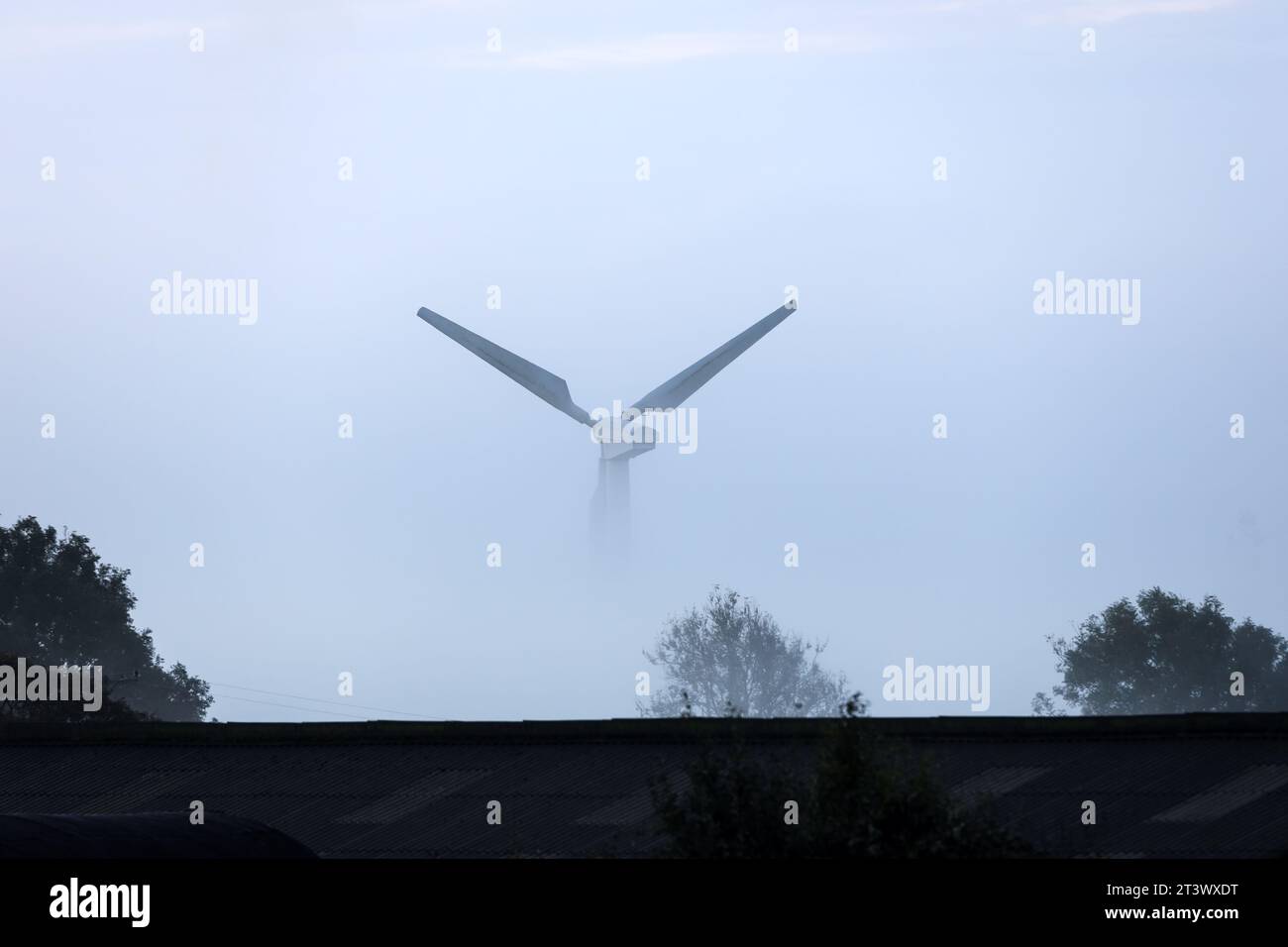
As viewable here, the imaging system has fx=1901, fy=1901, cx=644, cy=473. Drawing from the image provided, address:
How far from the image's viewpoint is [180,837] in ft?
136

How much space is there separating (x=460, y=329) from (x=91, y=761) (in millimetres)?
52265

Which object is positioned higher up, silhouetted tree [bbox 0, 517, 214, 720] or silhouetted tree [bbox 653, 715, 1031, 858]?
silhouetted tree [bbox 0, 517, 214, 720]

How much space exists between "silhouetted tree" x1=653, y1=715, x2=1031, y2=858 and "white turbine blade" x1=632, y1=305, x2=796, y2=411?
70.6 m

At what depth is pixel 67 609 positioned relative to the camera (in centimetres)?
17662

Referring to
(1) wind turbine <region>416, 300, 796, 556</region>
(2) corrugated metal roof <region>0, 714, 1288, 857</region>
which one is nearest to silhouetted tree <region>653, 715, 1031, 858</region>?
(2) corrugated metal roof <region>0, 714, 1288, 857</region>

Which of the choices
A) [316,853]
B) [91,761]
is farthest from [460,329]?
[316,853]

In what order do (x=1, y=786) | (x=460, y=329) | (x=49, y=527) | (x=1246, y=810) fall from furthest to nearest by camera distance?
(x=49, y=527) → (x=460, y=329) → (x=1, y=786) → (x=1246, y=810)

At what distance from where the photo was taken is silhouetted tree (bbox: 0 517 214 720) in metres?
175

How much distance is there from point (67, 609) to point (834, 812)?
503 feet

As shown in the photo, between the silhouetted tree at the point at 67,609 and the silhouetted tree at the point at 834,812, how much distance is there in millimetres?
146153

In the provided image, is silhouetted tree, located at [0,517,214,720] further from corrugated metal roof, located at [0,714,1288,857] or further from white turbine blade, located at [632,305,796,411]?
corrugated metal roof, located at [0,714,1288,857]

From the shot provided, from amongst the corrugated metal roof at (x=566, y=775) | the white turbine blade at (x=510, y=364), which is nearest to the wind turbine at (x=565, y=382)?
the white turbine blade at (x=510, y=364)

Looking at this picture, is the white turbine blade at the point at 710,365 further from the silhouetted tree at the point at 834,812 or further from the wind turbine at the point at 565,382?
the silhouetted tree at the point at 834,812
